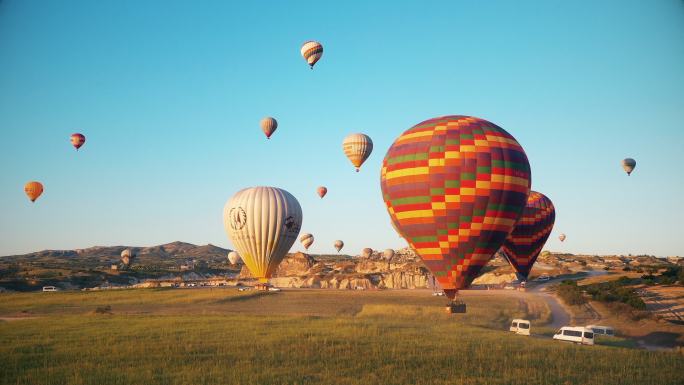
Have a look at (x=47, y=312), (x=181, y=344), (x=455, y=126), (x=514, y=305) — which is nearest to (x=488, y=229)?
(x=455, y=126)

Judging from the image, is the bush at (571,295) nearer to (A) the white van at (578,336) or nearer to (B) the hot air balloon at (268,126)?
(A) the white van at (578,336)

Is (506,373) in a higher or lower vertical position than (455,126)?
lower

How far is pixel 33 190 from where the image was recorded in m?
90.2

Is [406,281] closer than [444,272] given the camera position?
No

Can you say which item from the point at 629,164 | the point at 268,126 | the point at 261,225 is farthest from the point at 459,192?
the point at 629,164

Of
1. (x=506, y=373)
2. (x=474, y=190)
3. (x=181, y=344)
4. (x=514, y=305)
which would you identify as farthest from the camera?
(x=514, y=305)

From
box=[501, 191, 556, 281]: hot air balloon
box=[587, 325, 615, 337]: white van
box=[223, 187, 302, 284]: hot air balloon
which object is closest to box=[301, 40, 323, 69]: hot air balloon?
box=[223, 187, 302, 284]: hot air balloon

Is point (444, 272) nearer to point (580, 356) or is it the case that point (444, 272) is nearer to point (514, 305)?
point (580, 356)

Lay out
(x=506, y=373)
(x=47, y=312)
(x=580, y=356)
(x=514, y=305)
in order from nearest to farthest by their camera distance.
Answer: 1. (x=506, y=373)
2. (x=580, y=356)
3. (x=47, y=312)
4. (x=514, y=305)

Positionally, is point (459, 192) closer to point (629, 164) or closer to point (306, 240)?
point (629, 164)

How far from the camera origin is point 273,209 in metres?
64.0

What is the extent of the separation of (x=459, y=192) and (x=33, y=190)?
75496mm

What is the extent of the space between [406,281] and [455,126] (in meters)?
76.4

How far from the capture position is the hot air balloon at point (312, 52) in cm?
6731
